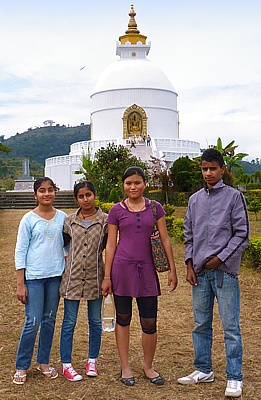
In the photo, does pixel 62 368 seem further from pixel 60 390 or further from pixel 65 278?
pixel 65 278

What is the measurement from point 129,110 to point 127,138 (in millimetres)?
1928

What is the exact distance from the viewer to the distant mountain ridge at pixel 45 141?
6875 centimetres

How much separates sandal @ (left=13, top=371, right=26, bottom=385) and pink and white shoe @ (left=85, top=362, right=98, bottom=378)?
1.69ft

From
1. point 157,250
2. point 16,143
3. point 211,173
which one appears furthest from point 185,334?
point 16,143

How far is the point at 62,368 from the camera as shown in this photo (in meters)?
4.47

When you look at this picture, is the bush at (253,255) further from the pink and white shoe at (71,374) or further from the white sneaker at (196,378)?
the pink and white shoe at (71,374)

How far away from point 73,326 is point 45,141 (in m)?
70.0

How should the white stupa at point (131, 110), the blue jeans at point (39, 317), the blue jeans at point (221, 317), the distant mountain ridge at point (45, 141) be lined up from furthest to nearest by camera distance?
the distant mountain ridge at point (45, 141) → the white stupa at point (131, 110) → the blue jeans at point (39, 317) → the blue jeans at point (221, 317)

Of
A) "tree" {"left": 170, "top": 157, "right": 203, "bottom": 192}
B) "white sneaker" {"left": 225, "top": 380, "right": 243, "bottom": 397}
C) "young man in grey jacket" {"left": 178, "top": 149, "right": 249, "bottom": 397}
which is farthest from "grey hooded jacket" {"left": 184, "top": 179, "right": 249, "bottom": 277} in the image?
"tree" {"left": 170, "top": 157, "right": 203, "bottom": 192}

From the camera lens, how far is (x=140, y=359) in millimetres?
4785

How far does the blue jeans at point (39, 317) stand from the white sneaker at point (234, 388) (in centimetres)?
149

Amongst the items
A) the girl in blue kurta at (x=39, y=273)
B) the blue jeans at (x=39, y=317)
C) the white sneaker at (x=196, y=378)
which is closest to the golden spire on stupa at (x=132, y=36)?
the girl in blue kurta at (x=39, y=273)

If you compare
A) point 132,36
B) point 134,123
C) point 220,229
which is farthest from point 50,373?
point 132,36

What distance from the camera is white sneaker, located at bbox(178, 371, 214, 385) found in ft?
13.7
